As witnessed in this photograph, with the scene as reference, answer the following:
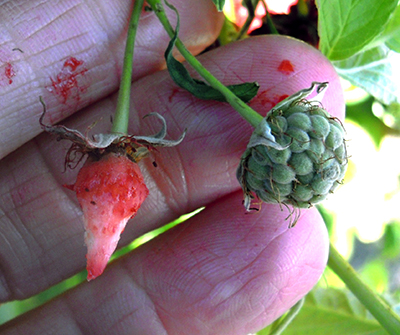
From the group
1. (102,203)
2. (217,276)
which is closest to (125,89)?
(102,203)

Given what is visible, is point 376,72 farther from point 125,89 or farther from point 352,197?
point 352,197

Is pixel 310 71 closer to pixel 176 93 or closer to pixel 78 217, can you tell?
pixel 176 93

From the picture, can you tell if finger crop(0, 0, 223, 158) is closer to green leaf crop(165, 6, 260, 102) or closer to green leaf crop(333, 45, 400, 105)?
green leaf crop(165, 6, 260, 102)

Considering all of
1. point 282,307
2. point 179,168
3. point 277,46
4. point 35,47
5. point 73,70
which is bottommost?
point 282,307

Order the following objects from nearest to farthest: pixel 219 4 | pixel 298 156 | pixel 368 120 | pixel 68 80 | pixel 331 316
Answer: pixel 298 156 → pixel 219 4 → pixel 68 80 → pixel 331 316 → pixel 368 120

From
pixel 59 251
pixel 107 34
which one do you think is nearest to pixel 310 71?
pixel 107 34

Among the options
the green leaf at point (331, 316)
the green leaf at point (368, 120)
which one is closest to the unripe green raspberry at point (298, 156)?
the green leaf at point (331, 316)
